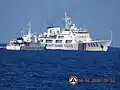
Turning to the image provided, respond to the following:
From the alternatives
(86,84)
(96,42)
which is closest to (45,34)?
(96,42)

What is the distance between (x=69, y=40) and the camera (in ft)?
497

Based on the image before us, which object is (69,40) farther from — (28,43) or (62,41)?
(28,43)

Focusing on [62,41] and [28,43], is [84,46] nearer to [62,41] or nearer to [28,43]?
[62,41]

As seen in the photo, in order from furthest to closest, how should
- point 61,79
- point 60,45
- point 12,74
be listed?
point 60,45 < point 12,74 < point 61,79

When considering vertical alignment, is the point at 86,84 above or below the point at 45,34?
below

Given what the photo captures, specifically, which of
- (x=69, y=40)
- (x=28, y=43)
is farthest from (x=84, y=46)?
(x=28, y=43)

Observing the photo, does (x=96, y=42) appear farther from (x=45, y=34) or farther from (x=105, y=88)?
(x=105, y=88)

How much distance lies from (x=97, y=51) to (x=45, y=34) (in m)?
17.7

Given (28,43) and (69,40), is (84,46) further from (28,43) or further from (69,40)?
(28,43)

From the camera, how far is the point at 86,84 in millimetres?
43219

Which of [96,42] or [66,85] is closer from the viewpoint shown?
[66,85]

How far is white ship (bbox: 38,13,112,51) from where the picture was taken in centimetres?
15150

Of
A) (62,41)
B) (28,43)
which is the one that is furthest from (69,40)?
(28,43)

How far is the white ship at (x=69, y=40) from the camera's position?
15150 cm
